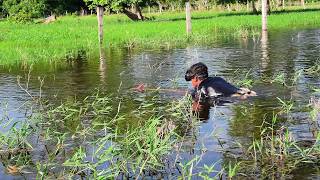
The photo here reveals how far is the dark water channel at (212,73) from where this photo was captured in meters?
10.3

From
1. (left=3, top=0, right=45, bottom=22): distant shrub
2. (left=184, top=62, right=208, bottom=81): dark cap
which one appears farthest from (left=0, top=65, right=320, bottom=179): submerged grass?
(left=3, top=0, right=45, bottom=22): distant shrub

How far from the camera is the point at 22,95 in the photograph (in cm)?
1538

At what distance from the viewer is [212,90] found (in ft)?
43.8

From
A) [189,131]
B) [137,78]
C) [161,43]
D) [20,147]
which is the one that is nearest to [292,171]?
[189,131]

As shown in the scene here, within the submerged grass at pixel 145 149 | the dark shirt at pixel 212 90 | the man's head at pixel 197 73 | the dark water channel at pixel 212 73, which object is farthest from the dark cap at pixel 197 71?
the submerged grass at pixel 145 149

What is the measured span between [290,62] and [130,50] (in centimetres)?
997

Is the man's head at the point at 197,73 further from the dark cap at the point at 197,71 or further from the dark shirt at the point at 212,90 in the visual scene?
the dark shirt at the point at 212,90

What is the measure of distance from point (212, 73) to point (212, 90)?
4824 mm

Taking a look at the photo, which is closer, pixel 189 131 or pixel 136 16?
pixel 189 131

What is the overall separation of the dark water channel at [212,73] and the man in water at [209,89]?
1.14ft

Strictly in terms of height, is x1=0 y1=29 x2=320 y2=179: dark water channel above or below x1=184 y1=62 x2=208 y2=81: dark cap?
below

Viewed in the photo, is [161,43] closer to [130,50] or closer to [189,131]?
[130,50]

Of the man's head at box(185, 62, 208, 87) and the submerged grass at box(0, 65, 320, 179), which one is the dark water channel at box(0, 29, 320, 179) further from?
the man's head at box(185, 62, 208, 87)

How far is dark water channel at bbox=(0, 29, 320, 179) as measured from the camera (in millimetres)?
10345
